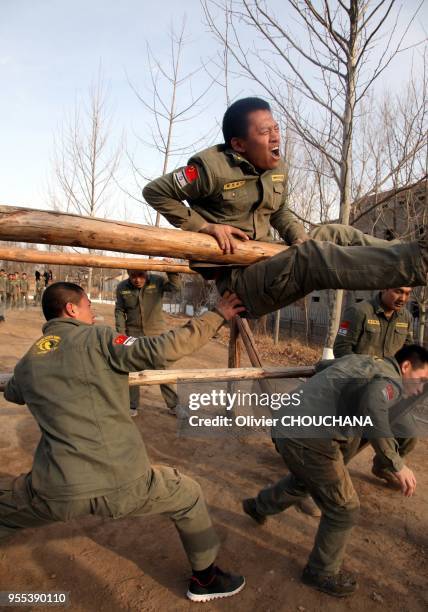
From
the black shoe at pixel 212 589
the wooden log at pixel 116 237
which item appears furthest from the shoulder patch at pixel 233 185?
the black shoe at pixel 212 589

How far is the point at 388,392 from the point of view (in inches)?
90.0

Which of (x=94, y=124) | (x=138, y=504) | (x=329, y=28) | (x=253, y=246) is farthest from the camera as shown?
(x=94, y=124)

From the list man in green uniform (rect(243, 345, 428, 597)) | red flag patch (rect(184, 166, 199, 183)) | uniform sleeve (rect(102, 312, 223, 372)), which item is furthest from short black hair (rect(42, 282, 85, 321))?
man in green uniform (rect(243, 345, 428, 597))

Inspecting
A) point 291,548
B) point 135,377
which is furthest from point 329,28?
point 291,548

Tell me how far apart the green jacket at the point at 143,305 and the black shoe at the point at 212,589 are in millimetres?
3142

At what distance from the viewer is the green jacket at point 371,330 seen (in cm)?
382

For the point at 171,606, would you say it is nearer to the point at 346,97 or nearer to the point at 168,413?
the point at 168,413

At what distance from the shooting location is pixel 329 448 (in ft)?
7.59

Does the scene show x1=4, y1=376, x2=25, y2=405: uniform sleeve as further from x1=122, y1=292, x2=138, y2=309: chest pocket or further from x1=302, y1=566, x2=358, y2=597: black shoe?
x1=122, y1=292, x2=138, y2=309: chest pocket

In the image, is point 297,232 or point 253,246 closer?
point 253,246

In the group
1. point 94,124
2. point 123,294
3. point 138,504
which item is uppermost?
point 94,124

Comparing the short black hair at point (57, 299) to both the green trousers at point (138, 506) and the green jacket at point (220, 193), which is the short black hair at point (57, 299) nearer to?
the green jacket at point (220, 193)

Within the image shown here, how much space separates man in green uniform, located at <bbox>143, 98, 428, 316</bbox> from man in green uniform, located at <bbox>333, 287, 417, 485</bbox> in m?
1.54

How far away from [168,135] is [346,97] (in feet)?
18.5
